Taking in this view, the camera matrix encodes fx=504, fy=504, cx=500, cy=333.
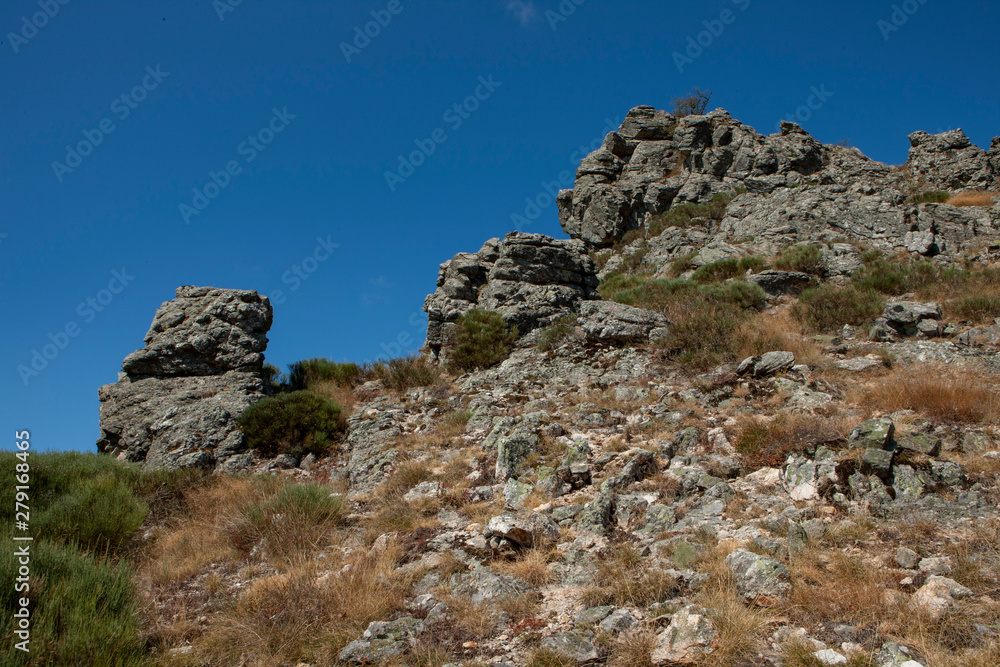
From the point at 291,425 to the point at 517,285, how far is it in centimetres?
783

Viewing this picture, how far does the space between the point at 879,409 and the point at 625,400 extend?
3.97 m

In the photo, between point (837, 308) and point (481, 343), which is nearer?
point (837, 308)

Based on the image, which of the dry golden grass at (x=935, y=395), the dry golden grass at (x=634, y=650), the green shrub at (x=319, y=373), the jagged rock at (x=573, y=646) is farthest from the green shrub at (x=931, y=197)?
the jagged rock at (x=573, y=646)

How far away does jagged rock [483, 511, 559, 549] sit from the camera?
567 cm

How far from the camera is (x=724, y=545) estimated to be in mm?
4918

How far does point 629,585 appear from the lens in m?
4.52

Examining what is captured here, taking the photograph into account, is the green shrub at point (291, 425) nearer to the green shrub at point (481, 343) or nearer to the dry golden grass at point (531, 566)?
the green shrub at point (481, 343)

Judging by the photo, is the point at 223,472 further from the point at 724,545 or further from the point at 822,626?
the point at 822,626

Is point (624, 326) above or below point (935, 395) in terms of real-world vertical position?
above

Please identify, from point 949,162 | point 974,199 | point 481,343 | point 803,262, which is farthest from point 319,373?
point 949,162

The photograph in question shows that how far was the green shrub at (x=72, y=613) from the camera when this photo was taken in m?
3.87

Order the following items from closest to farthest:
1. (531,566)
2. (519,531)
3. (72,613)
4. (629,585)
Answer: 1. (72,613)
2. (629,585)
3. (531,566)
4. (519,531)

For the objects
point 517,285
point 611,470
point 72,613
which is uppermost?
point 517,285

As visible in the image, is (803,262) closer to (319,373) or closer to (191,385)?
(319,373)
